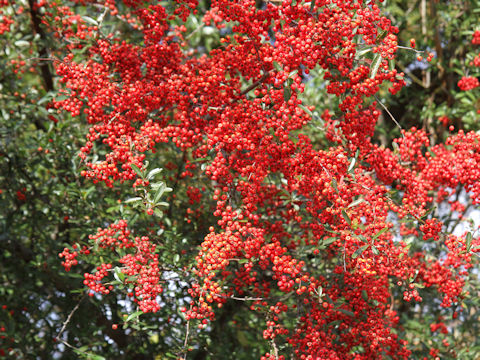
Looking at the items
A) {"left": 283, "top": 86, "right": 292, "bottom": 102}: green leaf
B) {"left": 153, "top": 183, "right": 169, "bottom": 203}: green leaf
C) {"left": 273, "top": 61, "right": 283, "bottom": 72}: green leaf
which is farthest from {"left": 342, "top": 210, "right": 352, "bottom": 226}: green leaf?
{"left": 153, "top": 183, "right": 169, "bottom": 203}: green leaf

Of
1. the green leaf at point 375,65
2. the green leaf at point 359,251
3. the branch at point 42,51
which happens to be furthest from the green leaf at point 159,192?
the branch at point 42,51

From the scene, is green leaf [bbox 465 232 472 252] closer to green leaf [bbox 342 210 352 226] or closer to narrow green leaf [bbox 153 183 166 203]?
green leaf [bbox 342 210 352 226]

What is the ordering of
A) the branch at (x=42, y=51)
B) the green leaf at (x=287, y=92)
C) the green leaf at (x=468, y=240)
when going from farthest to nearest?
the branch at (x=42, y=51)
the green leaf at (x=468, y=240)
the green leaf at (x=287, y=92)

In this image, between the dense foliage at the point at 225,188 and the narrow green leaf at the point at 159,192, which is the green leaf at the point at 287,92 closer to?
the dense foliage at the point at 225,188

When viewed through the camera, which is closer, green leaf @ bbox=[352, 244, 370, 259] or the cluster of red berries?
green leaf @ bbox=[352, 244, 370, 259]

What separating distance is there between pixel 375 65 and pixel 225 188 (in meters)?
1.19

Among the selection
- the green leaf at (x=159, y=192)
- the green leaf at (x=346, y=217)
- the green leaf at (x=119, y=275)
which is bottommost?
the green leaf at (x=119, y=275)

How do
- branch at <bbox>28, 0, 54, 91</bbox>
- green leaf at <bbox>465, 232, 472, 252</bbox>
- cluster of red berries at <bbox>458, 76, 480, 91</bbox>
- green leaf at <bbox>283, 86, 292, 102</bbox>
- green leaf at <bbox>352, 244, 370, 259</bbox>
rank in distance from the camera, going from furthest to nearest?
cluster of red berries at <bbox>458, 76, 480, 91</bbox>, branch at <bbox>28, 0, 54, 91</bbox>, green leaf at <bbox>465, 232, 472, 252</bbox>, green leaf at <bbox>283, 86, 292, 102</bbox>, green leaf at <bbox>352, 244, 370, 259</bbox>

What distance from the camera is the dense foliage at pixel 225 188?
3051 mm

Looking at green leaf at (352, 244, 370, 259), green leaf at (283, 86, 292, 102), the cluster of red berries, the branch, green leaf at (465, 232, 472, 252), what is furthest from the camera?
the cluster of red berries

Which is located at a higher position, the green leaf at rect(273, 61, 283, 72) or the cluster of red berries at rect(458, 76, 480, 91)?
the green leaf at rect(273, 61, 283, 72)

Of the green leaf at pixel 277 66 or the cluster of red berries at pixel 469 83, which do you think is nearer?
the green leaf at pixel 277 66

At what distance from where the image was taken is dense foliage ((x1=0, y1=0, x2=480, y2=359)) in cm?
305

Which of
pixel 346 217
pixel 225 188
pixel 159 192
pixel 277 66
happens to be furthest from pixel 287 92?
pixel 159 192
